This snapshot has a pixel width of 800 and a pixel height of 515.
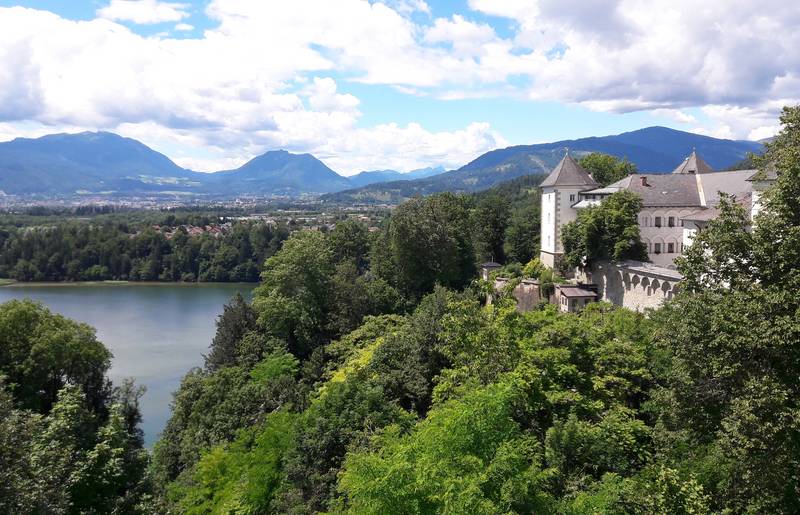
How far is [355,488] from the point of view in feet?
31.4

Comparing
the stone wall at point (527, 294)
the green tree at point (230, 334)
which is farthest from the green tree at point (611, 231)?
the green tree at point (230, 334)

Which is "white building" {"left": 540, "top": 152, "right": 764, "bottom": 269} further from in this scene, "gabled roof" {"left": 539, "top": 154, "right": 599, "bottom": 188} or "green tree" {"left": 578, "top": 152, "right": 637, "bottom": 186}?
"green tree" {"left": 578, "top": 152, "right": 637, "bottom": 186}

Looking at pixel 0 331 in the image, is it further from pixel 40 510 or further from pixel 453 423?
pixel 453 423

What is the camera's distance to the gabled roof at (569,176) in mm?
31812

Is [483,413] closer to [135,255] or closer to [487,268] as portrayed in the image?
[487,268]

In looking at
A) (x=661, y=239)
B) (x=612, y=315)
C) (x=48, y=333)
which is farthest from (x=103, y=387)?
(x=661, y=239)

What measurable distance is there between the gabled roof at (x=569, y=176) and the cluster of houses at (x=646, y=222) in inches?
2.0

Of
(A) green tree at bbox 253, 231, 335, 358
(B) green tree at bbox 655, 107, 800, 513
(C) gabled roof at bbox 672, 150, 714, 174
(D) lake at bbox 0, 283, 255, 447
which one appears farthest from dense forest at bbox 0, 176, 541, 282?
(B) green tree at bbox 655, 107, 800, 513

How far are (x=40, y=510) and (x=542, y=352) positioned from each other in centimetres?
975

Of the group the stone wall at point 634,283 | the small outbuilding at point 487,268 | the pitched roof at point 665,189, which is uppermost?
the pitched roof at point 665,189

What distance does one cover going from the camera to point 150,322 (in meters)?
48.5

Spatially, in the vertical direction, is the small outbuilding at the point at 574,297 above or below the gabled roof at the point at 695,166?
below

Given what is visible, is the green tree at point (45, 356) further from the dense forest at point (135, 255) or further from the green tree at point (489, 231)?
the dense forest at point (135, 255)

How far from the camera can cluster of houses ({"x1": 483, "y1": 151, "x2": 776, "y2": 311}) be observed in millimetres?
25297
